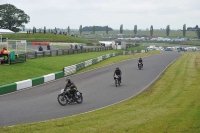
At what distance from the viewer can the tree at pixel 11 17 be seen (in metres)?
110

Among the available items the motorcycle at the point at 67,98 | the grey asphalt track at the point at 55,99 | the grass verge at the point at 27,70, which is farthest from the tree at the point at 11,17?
the motorcycle at the point at 67,98

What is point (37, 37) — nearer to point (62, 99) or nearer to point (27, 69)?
point (27, 69)

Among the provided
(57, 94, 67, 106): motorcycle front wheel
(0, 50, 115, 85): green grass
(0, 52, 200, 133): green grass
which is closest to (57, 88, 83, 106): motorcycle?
(57, 94, 67, 106): motorcycle front wheel

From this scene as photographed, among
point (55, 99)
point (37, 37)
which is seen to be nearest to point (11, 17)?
point (37, 37)

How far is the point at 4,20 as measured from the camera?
110 m

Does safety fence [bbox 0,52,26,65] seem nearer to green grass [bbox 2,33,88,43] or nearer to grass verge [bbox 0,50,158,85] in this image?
grass verge [bbox 0,50,158,85]

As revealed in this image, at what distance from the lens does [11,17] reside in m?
111

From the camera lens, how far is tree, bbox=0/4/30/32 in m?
110

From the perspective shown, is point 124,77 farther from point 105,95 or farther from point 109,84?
point 105,95

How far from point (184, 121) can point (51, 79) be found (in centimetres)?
1956

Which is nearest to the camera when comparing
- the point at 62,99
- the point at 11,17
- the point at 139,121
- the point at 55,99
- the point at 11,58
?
the point at 139,121

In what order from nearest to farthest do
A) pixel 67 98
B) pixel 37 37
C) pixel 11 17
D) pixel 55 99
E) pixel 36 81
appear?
pixel 67 98 < pixel 55 99 < pixel 36 81 < pixel 37 37 < pixel 11 17

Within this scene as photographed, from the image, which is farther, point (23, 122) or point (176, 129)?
point (23, 122)

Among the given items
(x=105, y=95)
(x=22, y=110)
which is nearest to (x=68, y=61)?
(x=105, y=95)
